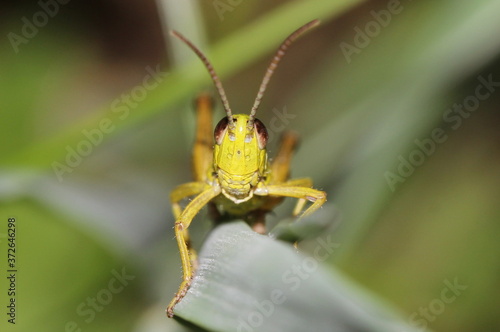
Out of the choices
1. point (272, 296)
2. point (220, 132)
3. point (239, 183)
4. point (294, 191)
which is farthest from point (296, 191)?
point (272, 296)

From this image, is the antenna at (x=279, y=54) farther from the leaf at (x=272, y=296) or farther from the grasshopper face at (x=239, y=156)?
the leaf at (x=272, y=296)

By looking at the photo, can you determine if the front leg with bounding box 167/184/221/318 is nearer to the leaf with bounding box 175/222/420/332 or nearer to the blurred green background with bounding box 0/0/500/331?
the blurred green background with bounding box 0/0/500/331

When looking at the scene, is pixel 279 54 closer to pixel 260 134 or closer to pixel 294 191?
pixel 260 134

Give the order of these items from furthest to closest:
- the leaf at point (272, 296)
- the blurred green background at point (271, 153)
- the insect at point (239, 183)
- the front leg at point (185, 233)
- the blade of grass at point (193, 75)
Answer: the blade of grass at point (193, 75), the blurred green background at point (271, 153), the insect at point (239, 183), the front leg at point (185, 233), the leaf at point (272, 296)

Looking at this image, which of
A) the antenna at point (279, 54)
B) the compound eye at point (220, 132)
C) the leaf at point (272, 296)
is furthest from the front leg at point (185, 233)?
the leaf at point (272, 296)

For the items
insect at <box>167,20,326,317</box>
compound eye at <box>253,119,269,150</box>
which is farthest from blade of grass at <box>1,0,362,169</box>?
compound eye at <box>253,119,269,150</box>

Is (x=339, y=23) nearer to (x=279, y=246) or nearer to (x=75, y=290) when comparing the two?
(x=75, y=290)
